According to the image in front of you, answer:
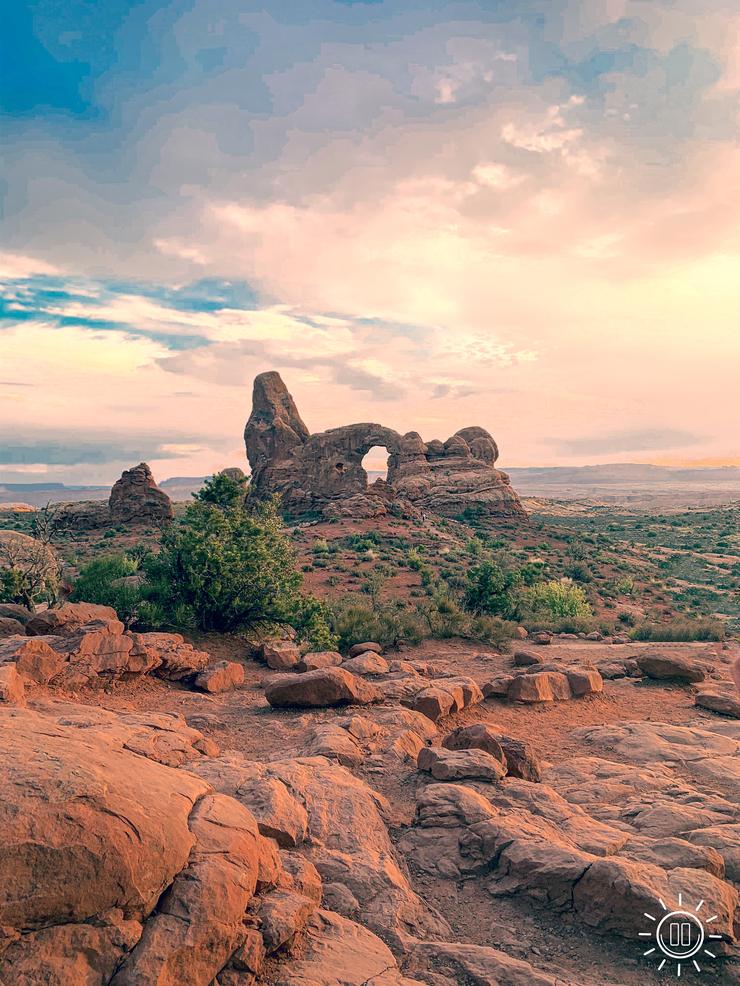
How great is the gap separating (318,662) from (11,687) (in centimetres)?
602

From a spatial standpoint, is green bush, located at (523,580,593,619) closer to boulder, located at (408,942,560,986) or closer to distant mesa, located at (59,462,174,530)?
boulder, located at (408,942,560,986)

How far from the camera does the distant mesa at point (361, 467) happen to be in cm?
5841

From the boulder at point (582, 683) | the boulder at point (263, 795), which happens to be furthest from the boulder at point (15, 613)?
the boulder at point (582, 683)

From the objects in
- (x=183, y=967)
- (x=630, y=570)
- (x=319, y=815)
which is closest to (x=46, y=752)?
(x=183, y=967)

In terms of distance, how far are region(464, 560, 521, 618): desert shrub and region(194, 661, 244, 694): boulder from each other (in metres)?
12.8

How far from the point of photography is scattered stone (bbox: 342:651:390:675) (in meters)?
12.6

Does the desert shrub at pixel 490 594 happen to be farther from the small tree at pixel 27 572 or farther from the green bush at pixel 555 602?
the small tree at pixel 27 572

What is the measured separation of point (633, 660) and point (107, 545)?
132 feet

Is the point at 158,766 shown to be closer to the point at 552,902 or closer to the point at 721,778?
the point at 552,902

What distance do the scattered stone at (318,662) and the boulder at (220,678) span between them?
1.28m

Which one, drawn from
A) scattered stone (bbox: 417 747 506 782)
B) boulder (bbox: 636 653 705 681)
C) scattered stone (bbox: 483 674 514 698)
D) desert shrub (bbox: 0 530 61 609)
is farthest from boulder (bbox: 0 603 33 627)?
boulder (bbox: 636 653 705 681)

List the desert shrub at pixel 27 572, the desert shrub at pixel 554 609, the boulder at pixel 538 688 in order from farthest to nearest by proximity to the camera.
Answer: the desert shrub at pixel 554 609, the desert shrub at pixel 27 572, the boulder at pixel 538 688

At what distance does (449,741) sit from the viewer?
28.1 feet

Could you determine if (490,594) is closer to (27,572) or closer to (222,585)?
(222,585)
